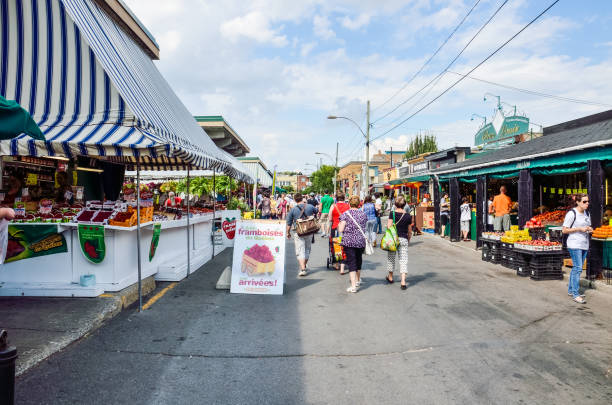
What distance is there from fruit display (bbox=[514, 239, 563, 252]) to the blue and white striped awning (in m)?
7.46

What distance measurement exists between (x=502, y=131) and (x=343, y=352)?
21.1 m

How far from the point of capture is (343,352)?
490 centimetres

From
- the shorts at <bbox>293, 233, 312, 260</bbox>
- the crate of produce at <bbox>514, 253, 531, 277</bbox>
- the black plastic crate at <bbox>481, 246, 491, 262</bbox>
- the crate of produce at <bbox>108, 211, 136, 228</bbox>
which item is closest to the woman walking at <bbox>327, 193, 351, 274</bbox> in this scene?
the shorts at <bbox>293, 233, 312, 260</bbox>

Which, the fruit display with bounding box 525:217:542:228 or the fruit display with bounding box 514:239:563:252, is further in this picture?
the fruit display with bounding box 525:217:542:228

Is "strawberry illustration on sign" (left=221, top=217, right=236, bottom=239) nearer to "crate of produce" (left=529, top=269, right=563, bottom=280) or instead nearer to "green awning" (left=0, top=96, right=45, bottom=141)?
"crate of produce" (left=529, top=269, right=563, bottom=280)

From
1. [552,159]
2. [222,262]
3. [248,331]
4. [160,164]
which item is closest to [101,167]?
[160,164]

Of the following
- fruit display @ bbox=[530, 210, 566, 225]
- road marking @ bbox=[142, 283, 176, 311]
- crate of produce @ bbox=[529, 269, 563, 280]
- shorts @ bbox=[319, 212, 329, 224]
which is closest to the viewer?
road marking @ bbox=[142, 283, 176, 311]

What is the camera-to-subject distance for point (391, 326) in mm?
5895

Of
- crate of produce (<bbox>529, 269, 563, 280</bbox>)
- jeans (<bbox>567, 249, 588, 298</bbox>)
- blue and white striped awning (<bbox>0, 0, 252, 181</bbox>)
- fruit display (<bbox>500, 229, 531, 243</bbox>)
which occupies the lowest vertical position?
crate of produce (<bbox>529, 269, 563, 280</bbox>)

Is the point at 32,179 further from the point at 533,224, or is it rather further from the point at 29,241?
the point at 533,224

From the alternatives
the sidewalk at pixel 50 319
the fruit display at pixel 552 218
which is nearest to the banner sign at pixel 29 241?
the sidewalk at pixel 50 319

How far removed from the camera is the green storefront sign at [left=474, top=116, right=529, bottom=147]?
69.9 feet

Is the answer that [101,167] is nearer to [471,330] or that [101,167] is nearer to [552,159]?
[471,330]

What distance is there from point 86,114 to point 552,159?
34.4 ft
